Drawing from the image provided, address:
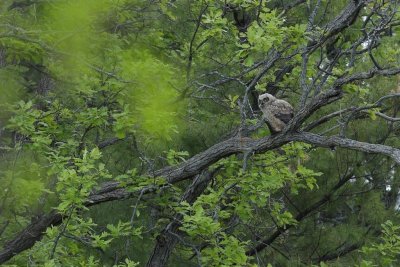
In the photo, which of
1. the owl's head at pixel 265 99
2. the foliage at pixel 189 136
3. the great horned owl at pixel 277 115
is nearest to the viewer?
the great horned owl at pixel 277 115

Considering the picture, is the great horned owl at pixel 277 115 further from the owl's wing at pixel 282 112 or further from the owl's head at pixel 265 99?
the owl's head at pixel 265 99

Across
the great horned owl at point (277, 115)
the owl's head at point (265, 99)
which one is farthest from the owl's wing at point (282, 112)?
the owl's head at point (265, 99)

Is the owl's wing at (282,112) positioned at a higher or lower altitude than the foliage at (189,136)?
higher

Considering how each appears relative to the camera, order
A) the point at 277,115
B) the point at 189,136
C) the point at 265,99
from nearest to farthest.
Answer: the point at 277,115 < the point at 265,99 < the point at 189,136

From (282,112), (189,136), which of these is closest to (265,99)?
(282,112)

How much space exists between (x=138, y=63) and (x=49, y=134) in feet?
3.49

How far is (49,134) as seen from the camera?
727 cm

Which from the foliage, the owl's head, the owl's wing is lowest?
the foliage

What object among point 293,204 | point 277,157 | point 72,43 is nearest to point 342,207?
point 293,204

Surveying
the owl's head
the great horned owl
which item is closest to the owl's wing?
the great horned owl

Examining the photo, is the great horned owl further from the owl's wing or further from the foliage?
the foliage

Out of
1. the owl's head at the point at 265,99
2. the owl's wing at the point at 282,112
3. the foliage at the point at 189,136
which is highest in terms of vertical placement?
the owl's wing at the point at 282,112

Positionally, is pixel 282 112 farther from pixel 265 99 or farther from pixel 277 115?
pixel 265 99

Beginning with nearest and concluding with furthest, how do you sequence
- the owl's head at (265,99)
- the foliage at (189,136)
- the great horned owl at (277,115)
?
the great horned owl at (277,115), the owl's head at (265,99), the foliage at (189,136)
